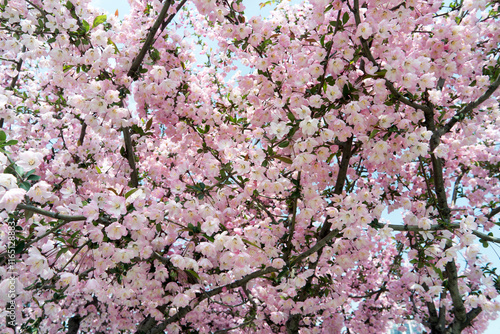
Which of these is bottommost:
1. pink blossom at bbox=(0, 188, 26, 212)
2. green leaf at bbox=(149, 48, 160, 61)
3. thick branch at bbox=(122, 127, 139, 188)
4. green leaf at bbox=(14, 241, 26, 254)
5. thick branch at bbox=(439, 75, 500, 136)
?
green leaf at bbox=(14, 241, 26, 254)

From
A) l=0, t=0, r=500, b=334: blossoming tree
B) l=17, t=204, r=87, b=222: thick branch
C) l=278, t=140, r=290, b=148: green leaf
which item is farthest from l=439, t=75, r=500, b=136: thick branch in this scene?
l=17, t=204, r=87, b=222: thick branch

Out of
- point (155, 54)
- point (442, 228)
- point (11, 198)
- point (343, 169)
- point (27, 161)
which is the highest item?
point (155, 54)

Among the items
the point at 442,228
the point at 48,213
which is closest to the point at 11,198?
the point at 48,213

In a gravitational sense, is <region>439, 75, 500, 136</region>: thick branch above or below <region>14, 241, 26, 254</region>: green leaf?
above

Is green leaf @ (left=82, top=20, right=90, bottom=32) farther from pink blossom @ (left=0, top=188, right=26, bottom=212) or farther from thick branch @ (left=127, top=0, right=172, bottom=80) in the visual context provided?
pink blossom @ (left=0, top=188, right=26, bottom=212)

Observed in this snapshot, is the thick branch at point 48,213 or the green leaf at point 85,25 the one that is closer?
the thick branch at point 48,213

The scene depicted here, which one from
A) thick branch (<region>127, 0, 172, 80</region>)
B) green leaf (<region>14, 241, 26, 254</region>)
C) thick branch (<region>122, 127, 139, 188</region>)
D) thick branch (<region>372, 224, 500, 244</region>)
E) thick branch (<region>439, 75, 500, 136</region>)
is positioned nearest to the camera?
green leaf (<region>14, 241, 26, 254</region>)

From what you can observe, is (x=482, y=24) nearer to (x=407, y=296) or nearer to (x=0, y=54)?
(x=407, y=296)

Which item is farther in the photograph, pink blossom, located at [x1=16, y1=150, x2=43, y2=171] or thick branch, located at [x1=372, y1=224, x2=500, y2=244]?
thick branch, located at [x1=372, y1=224, x2=500, y2=244]

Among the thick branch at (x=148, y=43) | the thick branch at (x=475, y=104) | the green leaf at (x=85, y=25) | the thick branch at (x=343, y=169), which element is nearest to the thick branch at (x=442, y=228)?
the thick branch at (x=343, y=169)

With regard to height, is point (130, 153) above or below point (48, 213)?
above

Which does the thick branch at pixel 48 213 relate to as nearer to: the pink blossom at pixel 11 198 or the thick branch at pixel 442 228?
the pink blossom at pixel 11 198

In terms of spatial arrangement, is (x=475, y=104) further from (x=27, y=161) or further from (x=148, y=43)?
(x=27, y=161)

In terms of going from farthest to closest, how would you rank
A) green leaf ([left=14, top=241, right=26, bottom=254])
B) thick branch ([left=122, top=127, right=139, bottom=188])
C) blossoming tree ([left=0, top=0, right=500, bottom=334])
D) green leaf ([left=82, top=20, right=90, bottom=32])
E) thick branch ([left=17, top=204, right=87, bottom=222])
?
thick branch ([left=122, top=127, right=139, bottom=188]), green leaf ([left=82, top=20, right=90, bottom=32]), blossoming tree ([left=0, top=0, right=500, bottom=334]), green leaf ([left=14, top=241, right=26, bottom=254]), thick branch ([left=17, top=204, right=87, bottom=222])
